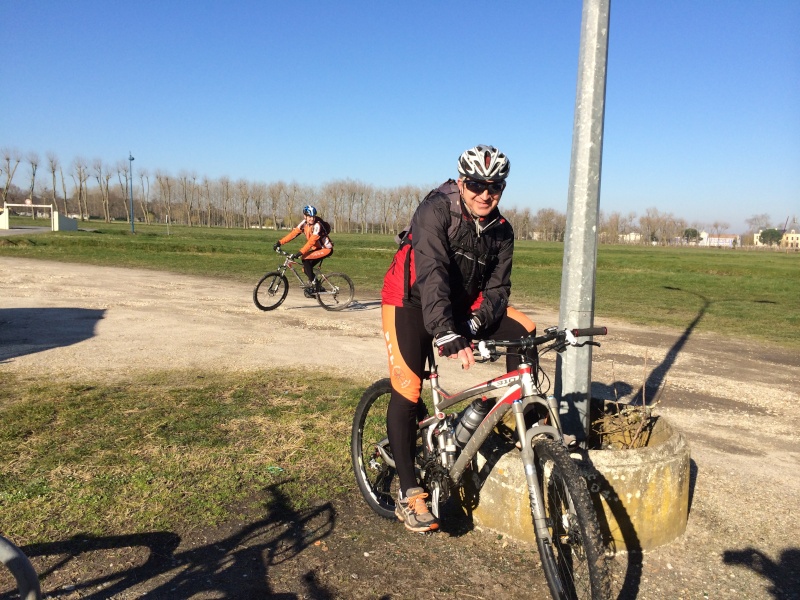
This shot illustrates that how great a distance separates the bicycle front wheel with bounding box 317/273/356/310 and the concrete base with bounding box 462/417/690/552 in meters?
9.97

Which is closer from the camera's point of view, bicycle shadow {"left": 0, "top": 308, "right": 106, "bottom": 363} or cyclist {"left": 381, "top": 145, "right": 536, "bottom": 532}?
cyclist {"left": 381, "top": 145, "right": 536, "bottom": 532}

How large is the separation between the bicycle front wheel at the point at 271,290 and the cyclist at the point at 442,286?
9486 millimetres

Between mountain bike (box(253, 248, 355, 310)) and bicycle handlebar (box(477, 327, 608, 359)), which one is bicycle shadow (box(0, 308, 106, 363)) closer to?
mountain bike (box(253, 248, 355, 310))

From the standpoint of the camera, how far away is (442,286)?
3.29 m

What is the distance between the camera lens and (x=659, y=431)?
4.14 meters

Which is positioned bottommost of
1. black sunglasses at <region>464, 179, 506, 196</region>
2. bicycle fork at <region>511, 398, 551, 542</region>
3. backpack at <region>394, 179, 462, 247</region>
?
bicycle fork at <region>511, 398, 551, 542</region>

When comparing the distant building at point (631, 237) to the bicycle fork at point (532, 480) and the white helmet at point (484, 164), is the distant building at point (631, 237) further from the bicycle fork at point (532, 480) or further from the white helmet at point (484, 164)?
the bicycle fork at point (532, 480)

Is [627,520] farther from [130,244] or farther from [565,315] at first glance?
[130,244]

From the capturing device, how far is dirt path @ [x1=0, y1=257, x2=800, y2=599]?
3.27 metres

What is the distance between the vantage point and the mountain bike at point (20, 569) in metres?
2.03

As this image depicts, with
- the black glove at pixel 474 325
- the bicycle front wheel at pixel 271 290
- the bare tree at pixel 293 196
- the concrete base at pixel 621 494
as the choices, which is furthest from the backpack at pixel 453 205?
the bare tree at pixel 293 196

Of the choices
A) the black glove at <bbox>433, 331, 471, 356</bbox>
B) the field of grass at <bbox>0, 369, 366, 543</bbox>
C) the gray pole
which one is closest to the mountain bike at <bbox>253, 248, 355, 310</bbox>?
the field of grass at <bbox>0, 369, 366, 543</bbox>

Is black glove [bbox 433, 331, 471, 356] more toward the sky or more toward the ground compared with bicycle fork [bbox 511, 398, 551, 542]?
more toward the sky

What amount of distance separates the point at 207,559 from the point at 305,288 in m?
10.2
